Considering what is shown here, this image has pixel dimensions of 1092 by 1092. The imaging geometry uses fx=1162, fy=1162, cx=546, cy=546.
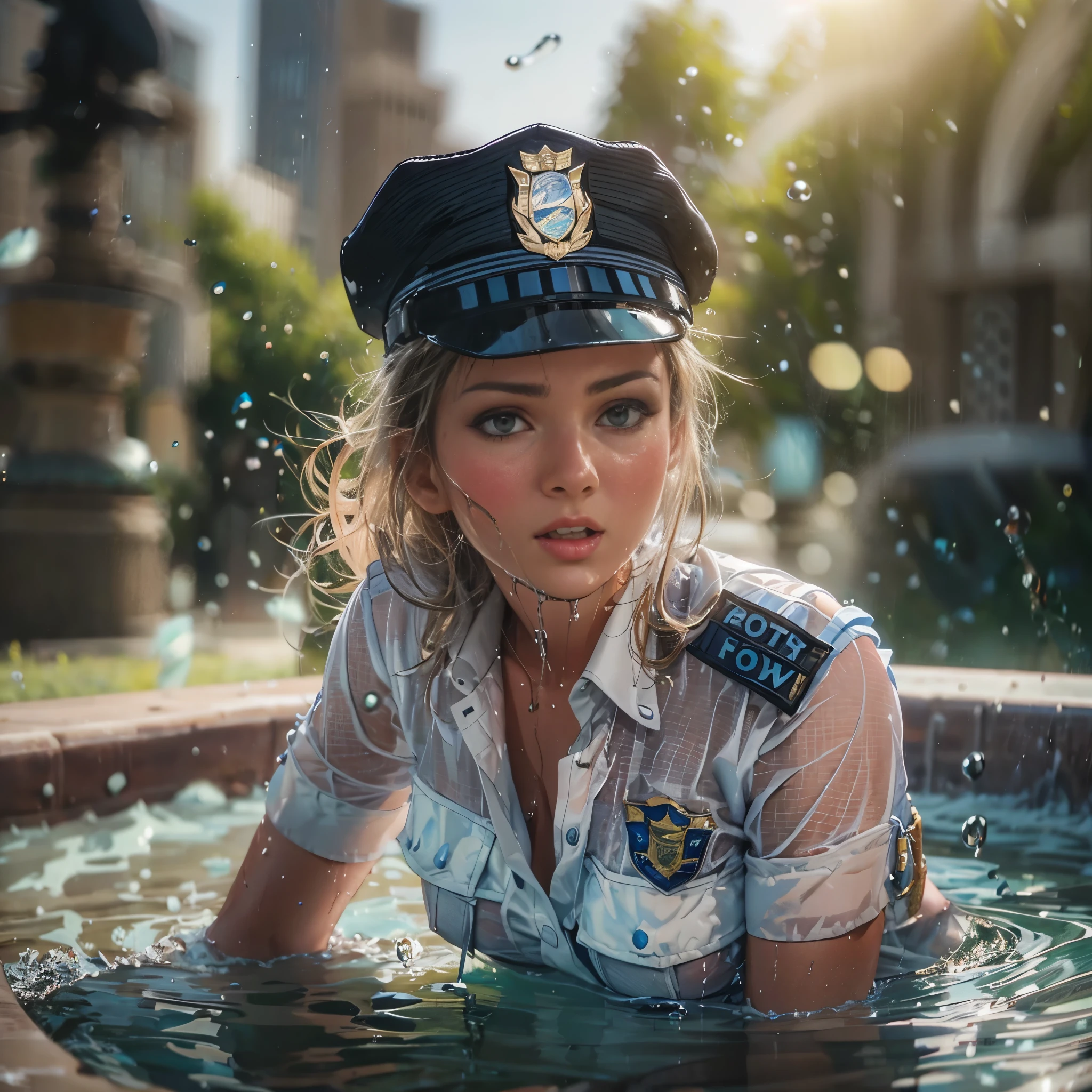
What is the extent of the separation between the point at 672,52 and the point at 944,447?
29.0 ft

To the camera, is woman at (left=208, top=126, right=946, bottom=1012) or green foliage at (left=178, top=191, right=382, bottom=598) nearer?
woman at (left=208, top=126, right=946, bottom=1012)

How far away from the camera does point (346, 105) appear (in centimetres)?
2191

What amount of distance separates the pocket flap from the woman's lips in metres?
0.53

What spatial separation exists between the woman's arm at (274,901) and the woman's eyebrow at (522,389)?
3.24 ft

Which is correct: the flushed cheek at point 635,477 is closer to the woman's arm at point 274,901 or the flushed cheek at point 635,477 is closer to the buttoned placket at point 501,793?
the buttoned placket at point 501,793

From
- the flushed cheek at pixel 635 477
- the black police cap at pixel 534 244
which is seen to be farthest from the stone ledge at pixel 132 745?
the flushed cheek at pixel 635 477

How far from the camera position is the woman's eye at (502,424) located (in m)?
1.67

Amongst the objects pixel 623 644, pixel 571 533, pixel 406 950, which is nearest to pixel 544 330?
pixel 571 533

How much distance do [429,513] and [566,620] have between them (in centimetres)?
32

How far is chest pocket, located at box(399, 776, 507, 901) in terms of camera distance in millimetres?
1929

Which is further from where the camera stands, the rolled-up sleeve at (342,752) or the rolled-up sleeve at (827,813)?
the rolled-up sleeve at (342,752)

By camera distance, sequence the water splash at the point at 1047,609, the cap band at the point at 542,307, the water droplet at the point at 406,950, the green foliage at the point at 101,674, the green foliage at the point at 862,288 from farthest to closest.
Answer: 1. the green foliage at the point at 862,288
2. the water splash at the point at 1047,609
3. the green foliage at the point at 101,674
4. the water droplet at the point at 406,950
5. the cap band at the point at 542,307

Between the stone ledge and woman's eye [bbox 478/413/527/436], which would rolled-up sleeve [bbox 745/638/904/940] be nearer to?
woman's eye [bbox 478/413/527/436]

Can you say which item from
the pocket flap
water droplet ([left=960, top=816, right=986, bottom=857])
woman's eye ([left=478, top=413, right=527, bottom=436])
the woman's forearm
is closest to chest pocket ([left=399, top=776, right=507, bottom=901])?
the pocket flap
